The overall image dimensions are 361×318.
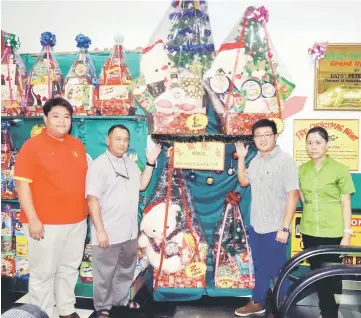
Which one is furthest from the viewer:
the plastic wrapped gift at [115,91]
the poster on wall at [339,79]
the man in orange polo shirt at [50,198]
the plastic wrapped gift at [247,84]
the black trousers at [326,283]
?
the poster on wall at [339,79]

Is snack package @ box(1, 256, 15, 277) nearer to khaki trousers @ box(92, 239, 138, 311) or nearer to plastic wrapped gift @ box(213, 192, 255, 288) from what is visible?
khaki trousers @ box(92, 239, 138, 311)

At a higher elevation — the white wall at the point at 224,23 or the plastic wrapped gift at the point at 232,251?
the white wall at the point at 224,23

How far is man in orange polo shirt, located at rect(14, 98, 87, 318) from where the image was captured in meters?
2.63

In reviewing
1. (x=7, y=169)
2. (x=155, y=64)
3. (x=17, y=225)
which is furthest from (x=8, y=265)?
(x=155, y=64)

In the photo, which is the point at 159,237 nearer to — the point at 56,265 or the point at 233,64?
the point at 56,265

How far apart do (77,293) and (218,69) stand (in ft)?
7.47

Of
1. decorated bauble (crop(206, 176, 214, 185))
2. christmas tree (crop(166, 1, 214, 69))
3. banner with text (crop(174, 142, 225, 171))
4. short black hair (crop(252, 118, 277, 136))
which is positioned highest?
christmas tree (crop(166, 1, 214, 69))

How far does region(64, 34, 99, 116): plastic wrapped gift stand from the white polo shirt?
1.82 ft

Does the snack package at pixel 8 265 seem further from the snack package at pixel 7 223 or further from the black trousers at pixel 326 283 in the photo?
the black trousers at pixel 326 283

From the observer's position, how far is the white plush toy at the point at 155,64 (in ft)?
10.0

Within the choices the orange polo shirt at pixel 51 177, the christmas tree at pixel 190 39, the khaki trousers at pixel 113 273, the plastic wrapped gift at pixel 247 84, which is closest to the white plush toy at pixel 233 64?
the plastic wrapped gift at pixel 247 84

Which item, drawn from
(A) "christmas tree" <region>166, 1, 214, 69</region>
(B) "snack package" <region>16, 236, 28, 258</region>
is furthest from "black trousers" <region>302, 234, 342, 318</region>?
(B) "snack package" <region>16, 236, 28, 258</region>

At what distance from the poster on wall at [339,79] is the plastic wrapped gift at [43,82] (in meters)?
2.40

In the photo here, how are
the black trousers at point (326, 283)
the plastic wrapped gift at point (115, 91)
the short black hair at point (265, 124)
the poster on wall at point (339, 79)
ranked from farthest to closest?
the poster on wall at point (339, 79)
the plastic wrapped gift at point (115, 91)
the short black hair at point (265, 124)
the black trousers at point (326, 283)
